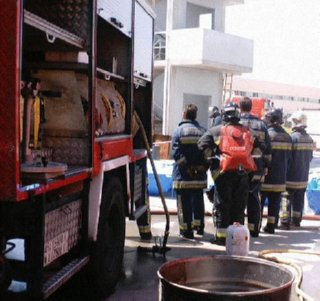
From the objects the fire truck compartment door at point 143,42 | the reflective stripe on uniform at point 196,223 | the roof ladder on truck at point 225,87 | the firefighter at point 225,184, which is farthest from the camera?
the roof ladder on truck at point 225,87

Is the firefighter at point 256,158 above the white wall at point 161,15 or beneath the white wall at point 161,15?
beneath

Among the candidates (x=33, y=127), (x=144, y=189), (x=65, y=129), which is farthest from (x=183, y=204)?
(x=33, y=127)

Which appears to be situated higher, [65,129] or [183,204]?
[65,129]

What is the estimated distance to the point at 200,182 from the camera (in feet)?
24.0

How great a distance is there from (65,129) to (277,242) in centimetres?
421

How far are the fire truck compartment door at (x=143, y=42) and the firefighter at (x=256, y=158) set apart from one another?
1.51 metres

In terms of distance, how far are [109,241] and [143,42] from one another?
2340 mm

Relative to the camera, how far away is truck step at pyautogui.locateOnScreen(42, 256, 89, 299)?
11.2 feet

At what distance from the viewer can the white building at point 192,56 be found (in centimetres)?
2031

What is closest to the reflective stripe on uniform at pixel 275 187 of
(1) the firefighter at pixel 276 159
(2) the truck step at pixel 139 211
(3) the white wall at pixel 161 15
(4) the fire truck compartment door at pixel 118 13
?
(1) the firefighter at pixel 276 159

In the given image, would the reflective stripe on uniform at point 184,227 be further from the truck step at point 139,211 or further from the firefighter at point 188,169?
the truck step at point 139,211

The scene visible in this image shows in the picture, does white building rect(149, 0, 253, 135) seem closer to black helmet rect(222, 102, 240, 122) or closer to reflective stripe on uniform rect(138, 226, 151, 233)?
reflective stripe on uniform rect(138, 226, 151, 233)

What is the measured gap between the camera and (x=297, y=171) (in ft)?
27.1

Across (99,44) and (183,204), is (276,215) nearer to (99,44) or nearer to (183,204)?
(183,204)
